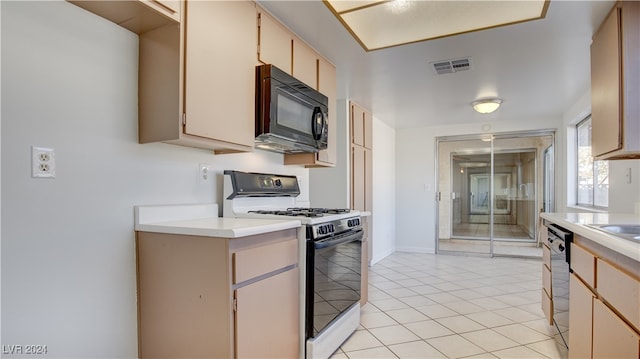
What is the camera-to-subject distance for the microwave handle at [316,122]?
2.42 meters

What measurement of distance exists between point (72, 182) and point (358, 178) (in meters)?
3.15

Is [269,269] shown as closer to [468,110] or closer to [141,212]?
[141,212]

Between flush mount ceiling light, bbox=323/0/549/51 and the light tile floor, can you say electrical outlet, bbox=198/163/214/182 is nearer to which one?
Result: flush mount ceiling light, bbox=323/0/549/51

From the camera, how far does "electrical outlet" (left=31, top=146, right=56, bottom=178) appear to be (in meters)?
1.35

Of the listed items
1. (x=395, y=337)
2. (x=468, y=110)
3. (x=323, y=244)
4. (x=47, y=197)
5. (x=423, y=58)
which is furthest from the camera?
(x=468, y=110)

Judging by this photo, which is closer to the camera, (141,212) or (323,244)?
(141,212)

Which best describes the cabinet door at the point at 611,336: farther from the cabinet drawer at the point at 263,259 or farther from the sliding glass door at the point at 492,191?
the sliding glass door at the point at 492,191

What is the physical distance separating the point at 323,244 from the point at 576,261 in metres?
1.30

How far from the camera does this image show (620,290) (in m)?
1.23

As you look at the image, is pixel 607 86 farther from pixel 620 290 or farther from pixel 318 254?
pixel 318 254

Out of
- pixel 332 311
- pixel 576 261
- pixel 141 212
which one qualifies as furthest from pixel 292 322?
pixel 576 261

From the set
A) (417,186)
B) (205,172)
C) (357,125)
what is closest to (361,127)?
(357,125)

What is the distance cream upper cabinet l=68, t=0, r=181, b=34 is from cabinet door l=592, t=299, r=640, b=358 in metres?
2.11

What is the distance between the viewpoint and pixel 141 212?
5.53 ft
